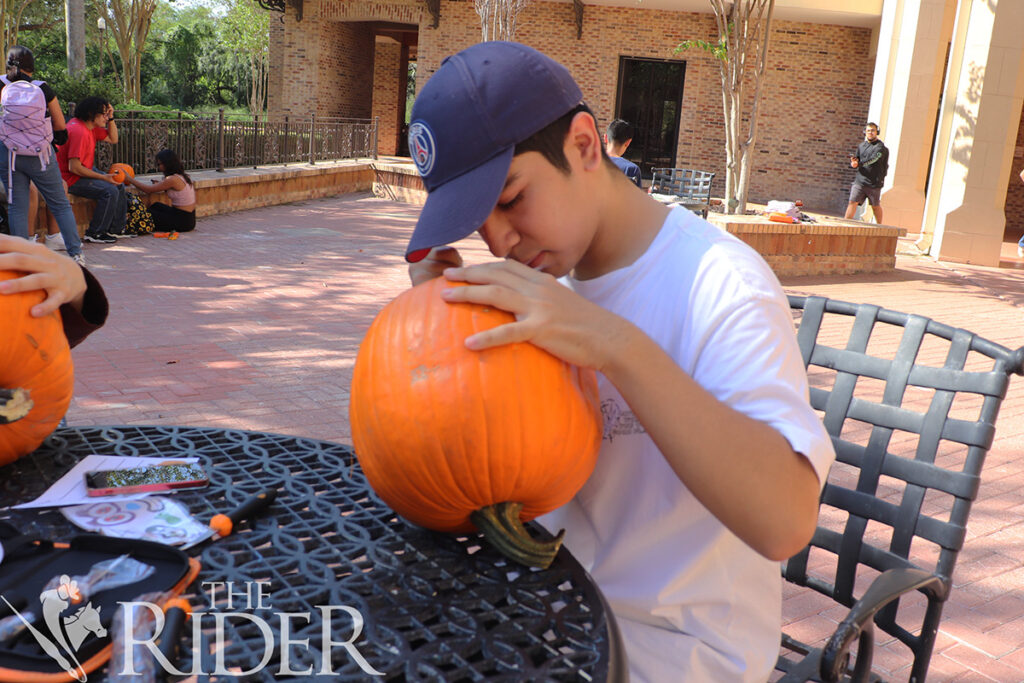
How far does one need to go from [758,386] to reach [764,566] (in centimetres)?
49

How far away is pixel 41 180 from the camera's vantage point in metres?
8.54

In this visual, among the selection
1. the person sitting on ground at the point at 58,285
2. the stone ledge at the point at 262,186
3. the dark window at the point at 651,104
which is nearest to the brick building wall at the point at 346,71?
the stone ledge at the point at 262,186

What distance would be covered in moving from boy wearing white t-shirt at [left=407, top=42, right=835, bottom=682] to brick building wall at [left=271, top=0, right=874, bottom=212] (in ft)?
67.7

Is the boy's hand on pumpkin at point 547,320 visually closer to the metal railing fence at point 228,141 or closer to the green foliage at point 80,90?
the metal railing fence at point 228,141

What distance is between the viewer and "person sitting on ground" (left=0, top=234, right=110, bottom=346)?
1.66m

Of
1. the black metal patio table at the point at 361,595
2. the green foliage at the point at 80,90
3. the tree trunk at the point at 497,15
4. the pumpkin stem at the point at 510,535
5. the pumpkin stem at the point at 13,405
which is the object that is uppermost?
the tree trunk at the point at 497,15

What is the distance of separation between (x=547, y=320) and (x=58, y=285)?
1112 mm

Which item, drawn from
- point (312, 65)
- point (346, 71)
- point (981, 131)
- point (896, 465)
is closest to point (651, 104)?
point (346, 71)

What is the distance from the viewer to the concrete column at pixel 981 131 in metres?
13.3

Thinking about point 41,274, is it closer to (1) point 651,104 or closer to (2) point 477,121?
(2) point 477,121

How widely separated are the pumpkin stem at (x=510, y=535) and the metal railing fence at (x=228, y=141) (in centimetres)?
1159

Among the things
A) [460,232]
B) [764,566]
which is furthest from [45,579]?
[764,566]

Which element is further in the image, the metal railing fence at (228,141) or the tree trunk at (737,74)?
the tree trunk at (737,74)

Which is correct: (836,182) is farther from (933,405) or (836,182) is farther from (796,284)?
(933,405)
